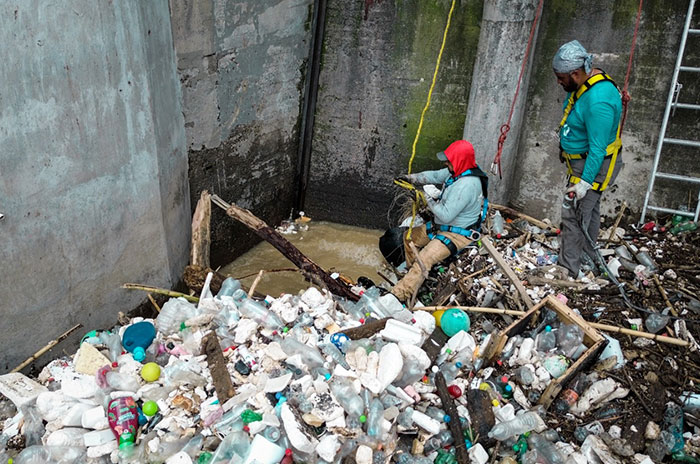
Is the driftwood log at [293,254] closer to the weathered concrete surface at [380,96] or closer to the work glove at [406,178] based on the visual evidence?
the work glove at [406,178]

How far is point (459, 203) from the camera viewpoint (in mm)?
5660

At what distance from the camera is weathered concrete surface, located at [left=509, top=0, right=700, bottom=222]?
6203 mm

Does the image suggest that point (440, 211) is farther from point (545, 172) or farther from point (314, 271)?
point (545, 172)

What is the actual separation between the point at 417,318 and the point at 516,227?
8.31 feet

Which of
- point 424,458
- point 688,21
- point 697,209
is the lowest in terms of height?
point 424,458

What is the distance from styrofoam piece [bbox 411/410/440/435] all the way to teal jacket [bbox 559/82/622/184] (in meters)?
2.57

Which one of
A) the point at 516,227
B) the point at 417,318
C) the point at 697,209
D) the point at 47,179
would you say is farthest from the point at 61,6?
the point at 697,209

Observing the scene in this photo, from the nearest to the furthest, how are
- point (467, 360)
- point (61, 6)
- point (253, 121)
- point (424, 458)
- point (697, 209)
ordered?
point (424, 458) < point (61, 6) < point (467, 360) < point (697, 209) < point (253, 121)

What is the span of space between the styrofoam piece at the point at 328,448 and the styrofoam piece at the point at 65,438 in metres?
1.52

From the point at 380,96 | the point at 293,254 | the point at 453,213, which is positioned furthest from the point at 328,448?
the point at 380,96

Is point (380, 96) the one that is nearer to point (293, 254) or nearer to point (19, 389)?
point (293, 254)

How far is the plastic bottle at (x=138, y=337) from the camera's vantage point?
13.8 feet

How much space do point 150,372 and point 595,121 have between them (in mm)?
3967

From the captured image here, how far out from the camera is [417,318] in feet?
15.4
